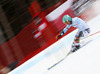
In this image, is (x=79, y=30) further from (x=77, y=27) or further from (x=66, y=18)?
(x=66, y=18)

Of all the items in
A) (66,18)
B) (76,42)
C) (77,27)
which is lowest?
(76,42)

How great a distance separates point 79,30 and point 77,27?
5 cm

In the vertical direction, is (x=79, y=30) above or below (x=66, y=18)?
below

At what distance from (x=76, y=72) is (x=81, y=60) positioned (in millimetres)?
183

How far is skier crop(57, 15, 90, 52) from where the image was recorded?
6.17ft

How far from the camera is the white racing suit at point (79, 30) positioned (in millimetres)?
1858

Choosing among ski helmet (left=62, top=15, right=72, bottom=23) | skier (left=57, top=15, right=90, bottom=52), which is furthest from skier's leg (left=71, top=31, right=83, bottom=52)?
ski helmet (left=62, top=15, right=72, bottom=23)

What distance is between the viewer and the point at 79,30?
1926 mm

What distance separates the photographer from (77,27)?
6.36ft

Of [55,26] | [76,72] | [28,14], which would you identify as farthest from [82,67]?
[28,14]

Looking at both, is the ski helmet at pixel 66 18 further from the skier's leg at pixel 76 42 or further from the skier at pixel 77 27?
the skier's leg at pixel 76 42

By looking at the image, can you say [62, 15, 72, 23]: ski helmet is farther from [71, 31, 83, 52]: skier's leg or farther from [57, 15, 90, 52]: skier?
[71, 31, 83, 52]: skier's leg

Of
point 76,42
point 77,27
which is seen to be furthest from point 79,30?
point 76,42

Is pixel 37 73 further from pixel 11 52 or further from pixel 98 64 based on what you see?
pixel 98 64
